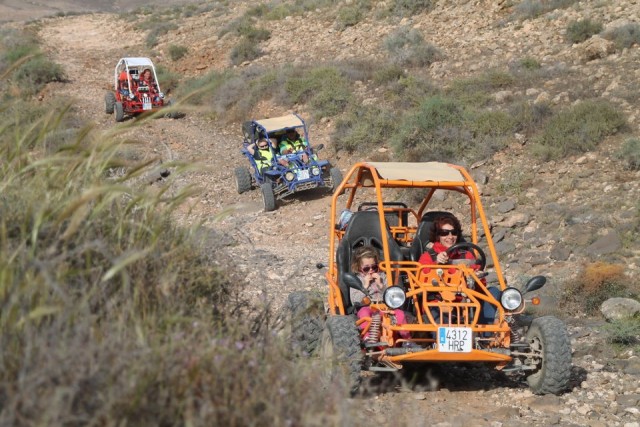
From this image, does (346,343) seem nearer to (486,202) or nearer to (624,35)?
(486,202)

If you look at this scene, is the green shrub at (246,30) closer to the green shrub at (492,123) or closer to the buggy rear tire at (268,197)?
the green shrub at (492,123)

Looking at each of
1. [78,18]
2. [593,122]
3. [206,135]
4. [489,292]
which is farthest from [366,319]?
[78,18]

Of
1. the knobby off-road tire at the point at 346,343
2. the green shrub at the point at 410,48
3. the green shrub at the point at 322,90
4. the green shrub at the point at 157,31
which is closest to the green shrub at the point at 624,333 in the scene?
the knobby off-road tire at the point at 346,343

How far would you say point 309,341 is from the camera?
6.00 m

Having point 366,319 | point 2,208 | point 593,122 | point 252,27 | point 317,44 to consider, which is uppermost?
point 252,27

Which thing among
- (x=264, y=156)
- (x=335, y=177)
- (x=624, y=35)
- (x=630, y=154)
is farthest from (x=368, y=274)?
(x=624, y=35)

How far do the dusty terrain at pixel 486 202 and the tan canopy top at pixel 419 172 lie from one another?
1251 mm

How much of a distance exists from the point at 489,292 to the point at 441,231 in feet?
2.91

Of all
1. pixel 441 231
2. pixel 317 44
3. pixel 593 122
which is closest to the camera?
pixel 441 231

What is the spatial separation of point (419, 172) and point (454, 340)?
1.64 m

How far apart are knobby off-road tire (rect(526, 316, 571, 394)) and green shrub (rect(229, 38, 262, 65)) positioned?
20.7m

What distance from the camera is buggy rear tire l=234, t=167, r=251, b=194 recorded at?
14.7 metres

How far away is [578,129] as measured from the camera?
13.0 metres

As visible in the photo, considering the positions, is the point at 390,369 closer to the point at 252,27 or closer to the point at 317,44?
the point at 317,44
